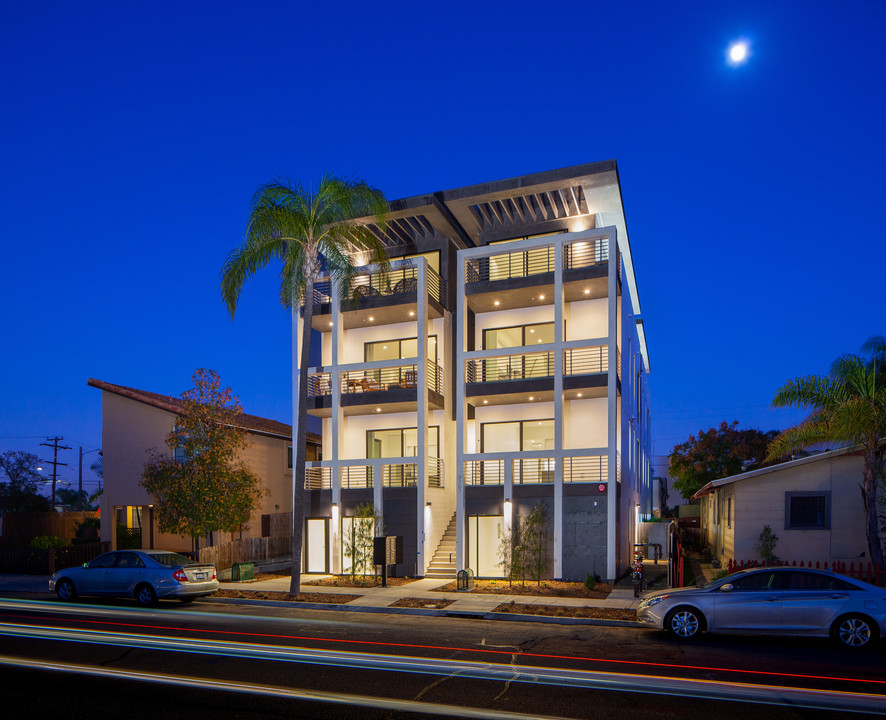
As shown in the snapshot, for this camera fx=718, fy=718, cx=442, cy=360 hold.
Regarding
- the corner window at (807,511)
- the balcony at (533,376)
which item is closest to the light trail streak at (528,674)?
the corner window at (807,511)

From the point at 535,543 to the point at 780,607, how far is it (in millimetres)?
9699

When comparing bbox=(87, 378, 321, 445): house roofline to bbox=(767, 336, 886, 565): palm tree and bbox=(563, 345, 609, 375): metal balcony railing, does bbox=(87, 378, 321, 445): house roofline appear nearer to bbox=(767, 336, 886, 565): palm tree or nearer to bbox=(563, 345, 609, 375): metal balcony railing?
bbox=(563, 345, 609, 375): metal balcony railing

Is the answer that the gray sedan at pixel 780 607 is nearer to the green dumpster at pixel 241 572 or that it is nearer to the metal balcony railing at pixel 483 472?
the metal balcony railing at pixel 483 472

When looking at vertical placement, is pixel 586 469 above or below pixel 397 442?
below

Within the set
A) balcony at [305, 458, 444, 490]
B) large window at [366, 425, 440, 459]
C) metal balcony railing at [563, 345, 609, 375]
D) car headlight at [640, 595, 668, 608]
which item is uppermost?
metal balcony railing at [563, 345, 609, 375]

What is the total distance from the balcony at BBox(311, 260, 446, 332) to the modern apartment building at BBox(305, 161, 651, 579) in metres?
0.08

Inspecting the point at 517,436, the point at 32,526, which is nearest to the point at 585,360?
the point at 517,436

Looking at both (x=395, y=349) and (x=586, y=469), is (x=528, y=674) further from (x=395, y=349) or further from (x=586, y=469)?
(x=395, y=349)

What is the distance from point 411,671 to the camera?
35.1 ft

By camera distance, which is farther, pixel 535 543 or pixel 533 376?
pixel 533 376

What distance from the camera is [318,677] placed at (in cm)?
1030

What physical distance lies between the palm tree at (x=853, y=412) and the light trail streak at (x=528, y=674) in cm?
1130

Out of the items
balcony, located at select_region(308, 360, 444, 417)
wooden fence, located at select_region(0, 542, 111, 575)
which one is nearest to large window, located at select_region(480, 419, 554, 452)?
balcony, located at select_region(308, 360, 444, 417)

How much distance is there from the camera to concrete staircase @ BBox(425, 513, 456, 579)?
25.5 meters
